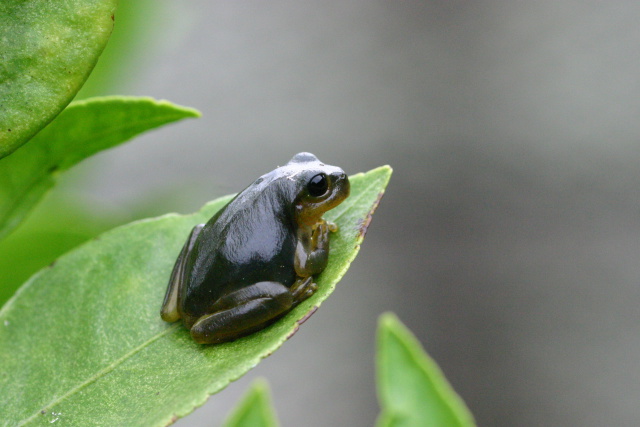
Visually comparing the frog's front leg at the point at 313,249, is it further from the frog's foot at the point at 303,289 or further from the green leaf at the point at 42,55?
the green leaf at the point at 42,55

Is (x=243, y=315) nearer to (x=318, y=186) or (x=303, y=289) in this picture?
(x=303, y=289)

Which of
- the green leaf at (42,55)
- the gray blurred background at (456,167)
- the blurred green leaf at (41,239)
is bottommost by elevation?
the gray blurred background at (456,167)

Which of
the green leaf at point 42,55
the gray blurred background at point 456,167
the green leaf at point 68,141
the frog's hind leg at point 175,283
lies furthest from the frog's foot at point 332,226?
the gray blurred background at point 456,167

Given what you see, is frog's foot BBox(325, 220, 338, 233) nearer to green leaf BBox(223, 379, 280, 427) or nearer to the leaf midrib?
the leaf midrib

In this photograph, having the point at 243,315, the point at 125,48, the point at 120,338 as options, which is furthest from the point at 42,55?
the point at 125,48

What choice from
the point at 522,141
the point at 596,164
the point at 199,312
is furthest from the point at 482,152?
the point at 199,312
